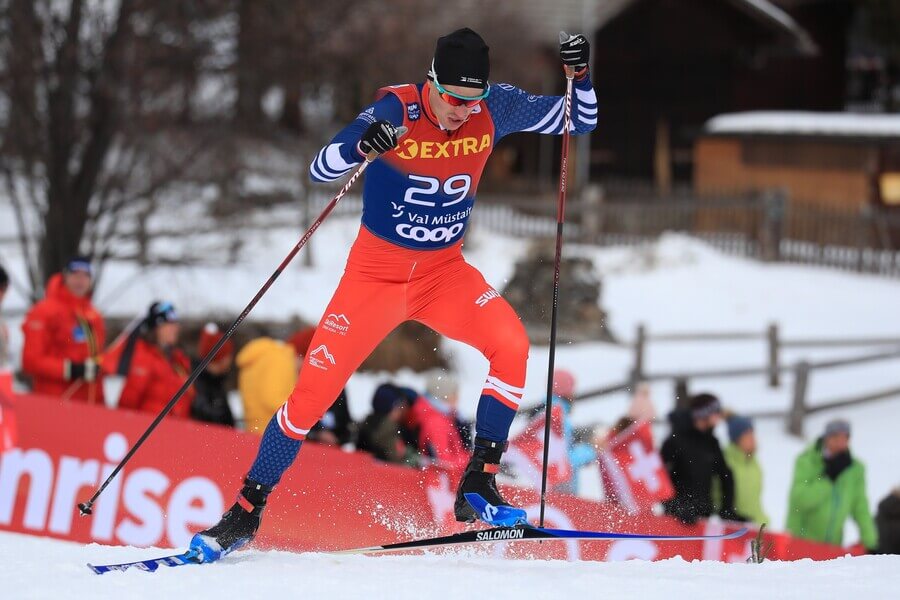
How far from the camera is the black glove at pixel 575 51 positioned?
4754mm

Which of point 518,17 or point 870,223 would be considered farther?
point 518,17

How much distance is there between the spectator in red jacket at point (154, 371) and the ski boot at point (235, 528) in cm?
226

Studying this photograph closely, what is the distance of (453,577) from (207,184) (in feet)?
29.3

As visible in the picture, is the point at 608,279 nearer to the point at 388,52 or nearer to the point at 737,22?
the point at 388,52

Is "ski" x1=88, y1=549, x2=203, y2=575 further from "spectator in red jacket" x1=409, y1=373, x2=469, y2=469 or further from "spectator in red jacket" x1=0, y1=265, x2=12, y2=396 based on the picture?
"spectator in red jacket" x1=0, y1=265, x2=12, y2=396

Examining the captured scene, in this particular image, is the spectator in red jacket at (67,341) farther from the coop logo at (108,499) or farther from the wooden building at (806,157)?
the wooden building at (806,157)

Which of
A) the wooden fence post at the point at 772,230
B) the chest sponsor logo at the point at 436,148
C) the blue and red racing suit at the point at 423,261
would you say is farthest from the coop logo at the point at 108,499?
the wooden fence post at the point at 772,230

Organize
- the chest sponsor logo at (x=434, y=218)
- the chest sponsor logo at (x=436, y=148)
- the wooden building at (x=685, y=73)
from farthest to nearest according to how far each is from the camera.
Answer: the wooden building at (x=685, y=73) → the chest sponsor logo at (x=434, y=218) → the chest sponsor logo at (x=436, y=148)

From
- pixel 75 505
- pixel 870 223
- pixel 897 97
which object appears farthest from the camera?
pixel 897 97

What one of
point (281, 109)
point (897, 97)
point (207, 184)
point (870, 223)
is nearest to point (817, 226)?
point (870, 223)

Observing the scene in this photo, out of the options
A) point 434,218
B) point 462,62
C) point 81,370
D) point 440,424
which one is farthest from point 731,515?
point 81,370

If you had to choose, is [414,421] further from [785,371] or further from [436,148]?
[785,371]

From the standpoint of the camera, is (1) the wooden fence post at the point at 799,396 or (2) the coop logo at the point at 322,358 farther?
(1) the wooden fence post at the point at 799,396

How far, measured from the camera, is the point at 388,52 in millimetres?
15188
